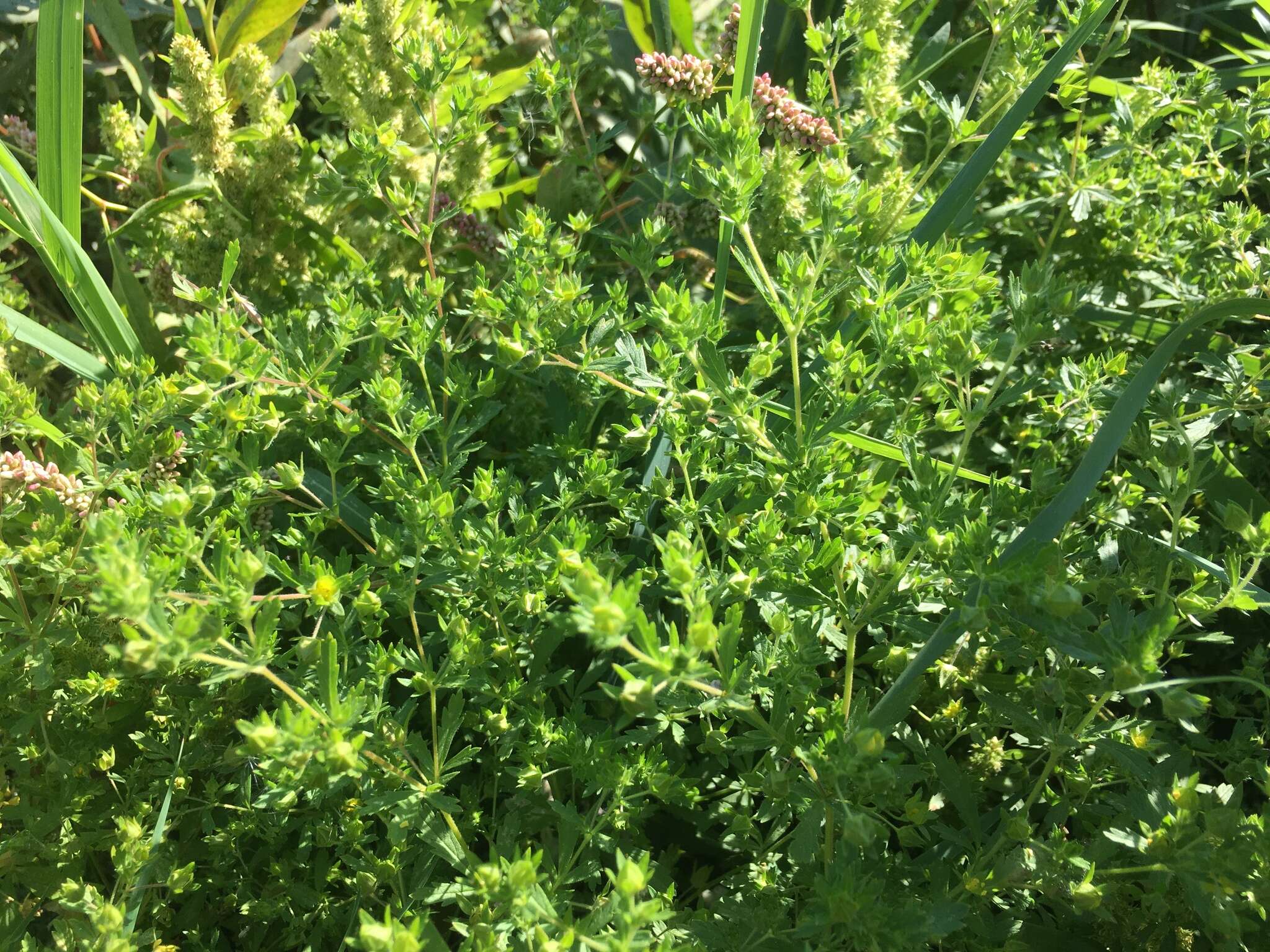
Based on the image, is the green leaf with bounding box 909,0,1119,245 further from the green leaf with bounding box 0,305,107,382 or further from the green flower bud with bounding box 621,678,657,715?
the green leaf with bounding box 0,305,107,382

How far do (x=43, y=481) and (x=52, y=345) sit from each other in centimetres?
25

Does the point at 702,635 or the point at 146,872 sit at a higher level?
the point at 702,635

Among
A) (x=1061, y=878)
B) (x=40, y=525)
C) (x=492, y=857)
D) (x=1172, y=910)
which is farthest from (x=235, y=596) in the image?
(x=1172, y=910)

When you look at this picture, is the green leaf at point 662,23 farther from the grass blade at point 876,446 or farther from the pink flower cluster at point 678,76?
the grass blade at point 876,446

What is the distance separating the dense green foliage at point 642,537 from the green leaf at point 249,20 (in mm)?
127

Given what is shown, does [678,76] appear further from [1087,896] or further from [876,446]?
[1087,896]

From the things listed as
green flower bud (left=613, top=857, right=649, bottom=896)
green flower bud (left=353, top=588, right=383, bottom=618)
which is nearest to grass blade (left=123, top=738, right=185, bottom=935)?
green flower bud (left=353, top=588, right=383, bottom=618)

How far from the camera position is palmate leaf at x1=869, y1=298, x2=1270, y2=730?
0.95 metres

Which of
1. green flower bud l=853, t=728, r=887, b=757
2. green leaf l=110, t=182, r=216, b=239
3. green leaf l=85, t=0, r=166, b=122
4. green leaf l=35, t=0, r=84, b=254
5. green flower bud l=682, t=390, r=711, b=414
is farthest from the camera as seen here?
green leaf l=85, t=0, r=166, b=122

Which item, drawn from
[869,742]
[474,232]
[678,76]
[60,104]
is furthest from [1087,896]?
[60,104]

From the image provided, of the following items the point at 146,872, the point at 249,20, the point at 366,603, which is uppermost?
the point at 249,20

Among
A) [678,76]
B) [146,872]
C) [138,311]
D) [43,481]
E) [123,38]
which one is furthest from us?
[123,38]

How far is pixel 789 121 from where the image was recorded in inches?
53.3

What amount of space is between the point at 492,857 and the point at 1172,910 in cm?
73
